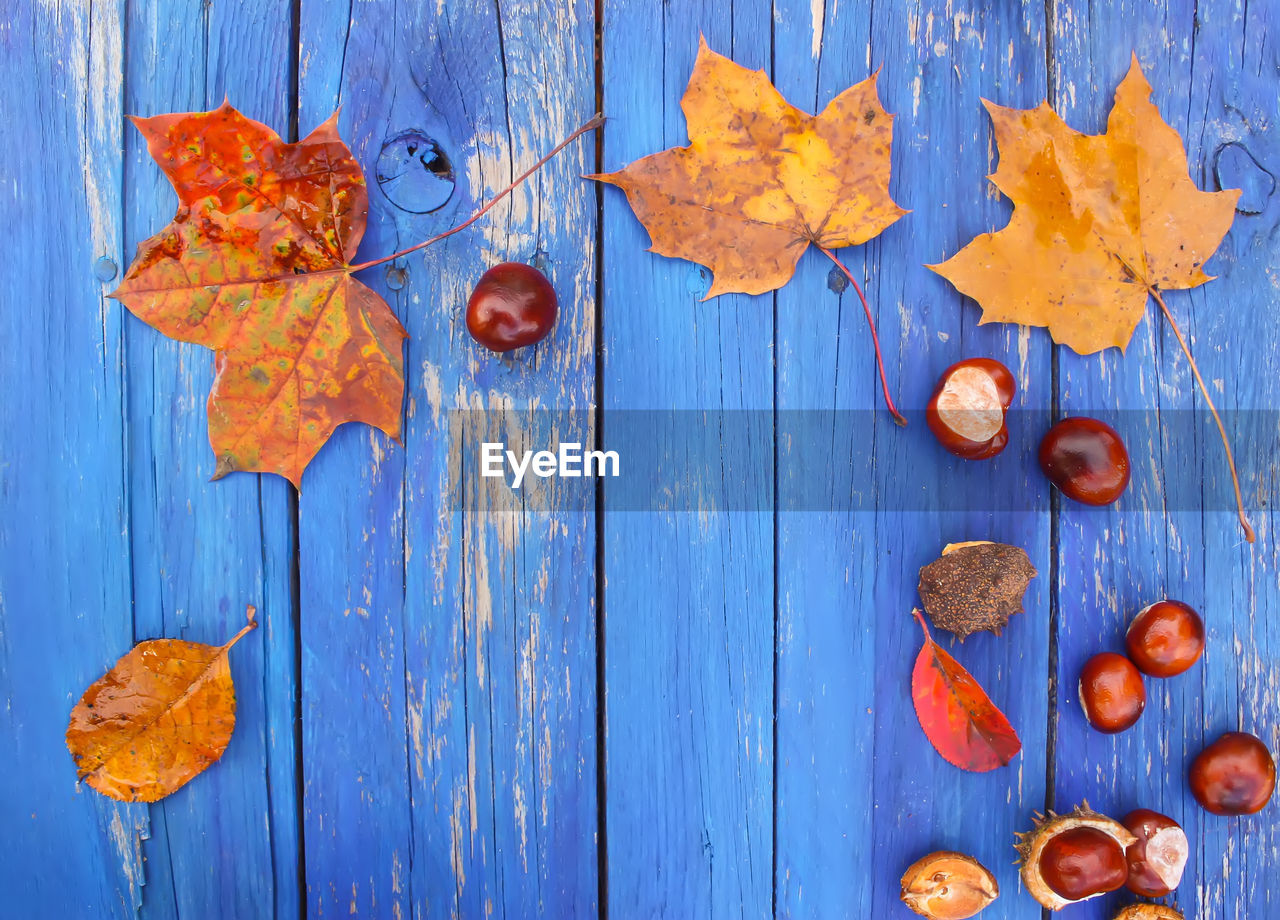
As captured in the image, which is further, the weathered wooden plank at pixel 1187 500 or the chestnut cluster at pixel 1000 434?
the weathered wooden plank at pixel 1187 500

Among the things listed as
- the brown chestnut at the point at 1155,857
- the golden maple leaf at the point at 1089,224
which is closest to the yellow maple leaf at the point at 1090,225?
the golden maple leaf at the point at 1089,224

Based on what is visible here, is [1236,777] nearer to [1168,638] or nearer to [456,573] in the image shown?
[1168,638]

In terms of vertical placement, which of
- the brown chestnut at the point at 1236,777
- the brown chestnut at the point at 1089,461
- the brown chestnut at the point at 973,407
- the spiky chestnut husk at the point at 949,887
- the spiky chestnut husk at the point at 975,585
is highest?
the brown chestnut at the point at 973,407

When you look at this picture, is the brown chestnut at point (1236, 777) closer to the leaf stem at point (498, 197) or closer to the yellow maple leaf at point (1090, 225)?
the yellow maple leaf at point (1090, 225)

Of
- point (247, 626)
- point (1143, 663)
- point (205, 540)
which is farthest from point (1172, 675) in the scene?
point (205, 540)

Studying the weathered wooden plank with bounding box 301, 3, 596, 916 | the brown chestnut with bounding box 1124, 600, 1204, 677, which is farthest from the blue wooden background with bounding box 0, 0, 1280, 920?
the brown chestnut with bounding box 1124, 600, 1204, 677

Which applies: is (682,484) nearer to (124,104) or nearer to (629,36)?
(629,36)

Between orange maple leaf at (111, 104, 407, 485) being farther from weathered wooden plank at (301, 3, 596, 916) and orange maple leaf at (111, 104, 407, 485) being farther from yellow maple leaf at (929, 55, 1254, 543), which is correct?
yellow maple leaf at (929, 55, 1254, 543)
